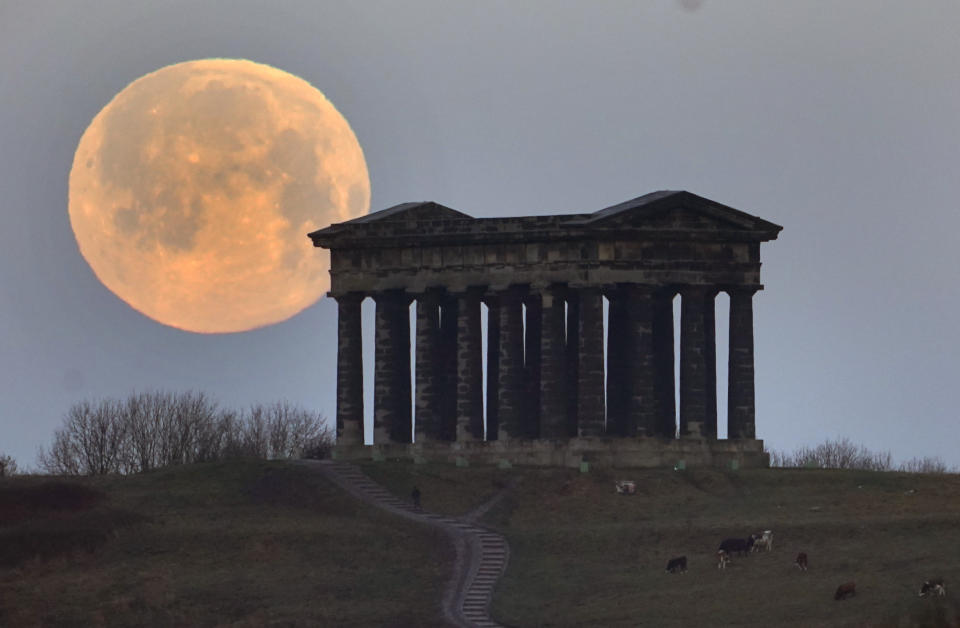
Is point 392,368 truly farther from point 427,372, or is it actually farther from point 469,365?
point 469,365

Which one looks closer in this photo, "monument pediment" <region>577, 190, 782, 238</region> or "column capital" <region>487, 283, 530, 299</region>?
"monument pediment" <region>577, 190, 782, 238</region>

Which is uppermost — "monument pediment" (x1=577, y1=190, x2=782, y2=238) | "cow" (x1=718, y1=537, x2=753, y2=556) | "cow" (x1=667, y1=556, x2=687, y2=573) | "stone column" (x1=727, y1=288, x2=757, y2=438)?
"monument pediment" (x1=577, y1=190, x2=782, y2=238)

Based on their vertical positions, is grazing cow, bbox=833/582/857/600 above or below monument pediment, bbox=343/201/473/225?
below

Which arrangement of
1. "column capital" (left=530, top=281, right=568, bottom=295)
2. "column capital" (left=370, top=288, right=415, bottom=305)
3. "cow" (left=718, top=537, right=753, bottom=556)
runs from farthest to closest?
"column capital" (left=370, top=288, right=415, bottom=305), "column capital" (left=530, top=281, right=568, bottom=295), "cow" (left=718, top=537, right=753, bottom=556)

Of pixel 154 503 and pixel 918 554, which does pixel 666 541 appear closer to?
pixel 918 554

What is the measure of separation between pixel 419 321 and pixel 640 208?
18.3m

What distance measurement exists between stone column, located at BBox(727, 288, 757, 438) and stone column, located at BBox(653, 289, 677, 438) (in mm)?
4787

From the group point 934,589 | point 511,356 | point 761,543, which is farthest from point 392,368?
point 934,589

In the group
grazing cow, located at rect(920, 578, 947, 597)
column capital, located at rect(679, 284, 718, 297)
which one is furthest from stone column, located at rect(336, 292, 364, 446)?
grazing cow, located at rect(920, 578, 947, 597)

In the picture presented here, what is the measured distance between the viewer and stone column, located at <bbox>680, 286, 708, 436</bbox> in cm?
17000

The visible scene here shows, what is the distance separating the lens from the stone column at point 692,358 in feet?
558

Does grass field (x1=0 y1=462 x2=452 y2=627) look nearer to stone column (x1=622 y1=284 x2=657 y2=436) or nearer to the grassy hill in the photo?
the grassy hill

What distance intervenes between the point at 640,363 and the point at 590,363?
134 inches

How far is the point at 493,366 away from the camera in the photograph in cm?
17988
